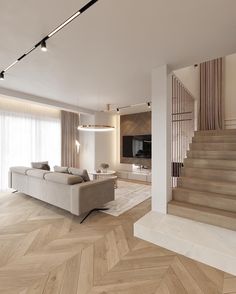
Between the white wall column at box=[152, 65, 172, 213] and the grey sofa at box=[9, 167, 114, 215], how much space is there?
103 cm

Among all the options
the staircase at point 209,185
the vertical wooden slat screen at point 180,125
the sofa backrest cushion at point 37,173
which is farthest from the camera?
the vertical wooden slat screen at point 180,125

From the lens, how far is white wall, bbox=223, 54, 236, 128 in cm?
553

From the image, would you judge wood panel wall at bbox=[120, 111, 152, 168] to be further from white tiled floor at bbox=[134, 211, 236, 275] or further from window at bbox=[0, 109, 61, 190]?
white tiled floor at bbox=[134, 211, 236, 275]

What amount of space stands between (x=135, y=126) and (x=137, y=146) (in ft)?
2.64

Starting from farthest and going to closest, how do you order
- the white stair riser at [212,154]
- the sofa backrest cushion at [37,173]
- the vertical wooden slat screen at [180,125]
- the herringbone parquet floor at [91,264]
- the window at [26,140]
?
the window at [26,140] < the vertical wooden slat screen at [180,125] < the sofa backrest cushion at [37,173] < the white stair riser at [212,154] < the herringbone parquet floor at [91,264]

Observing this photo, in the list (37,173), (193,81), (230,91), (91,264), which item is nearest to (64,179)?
(37,173)

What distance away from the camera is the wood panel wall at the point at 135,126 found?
6.72m

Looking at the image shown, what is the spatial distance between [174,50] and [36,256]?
3248 mm

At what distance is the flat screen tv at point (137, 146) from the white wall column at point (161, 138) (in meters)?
3.60

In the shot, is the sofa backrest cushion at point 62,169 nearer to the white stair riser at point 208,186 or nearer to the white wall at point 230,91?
the white stair riser at point 208,186

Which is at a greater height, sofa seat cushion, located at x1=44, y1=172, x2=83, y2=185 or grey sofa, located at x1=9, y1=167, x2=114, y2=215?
sofa seat cushion, located at x1=44, y1=172, x2=83, y2=185

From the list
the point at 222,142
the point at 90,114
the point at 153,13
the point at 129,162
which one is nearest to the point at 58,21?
the point at 153,13

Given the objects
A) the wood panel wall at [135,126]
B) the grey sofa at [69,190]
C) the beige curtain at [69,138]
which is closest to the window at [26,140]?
the beige curtain at [69,138]

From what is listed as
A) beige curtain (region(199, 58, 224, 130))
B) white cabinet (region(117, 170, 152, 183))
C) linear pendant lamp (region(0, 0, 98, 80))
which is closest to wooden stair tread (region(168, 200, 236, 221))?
linear pendant lamp (region(0, 0, 98, 80))
